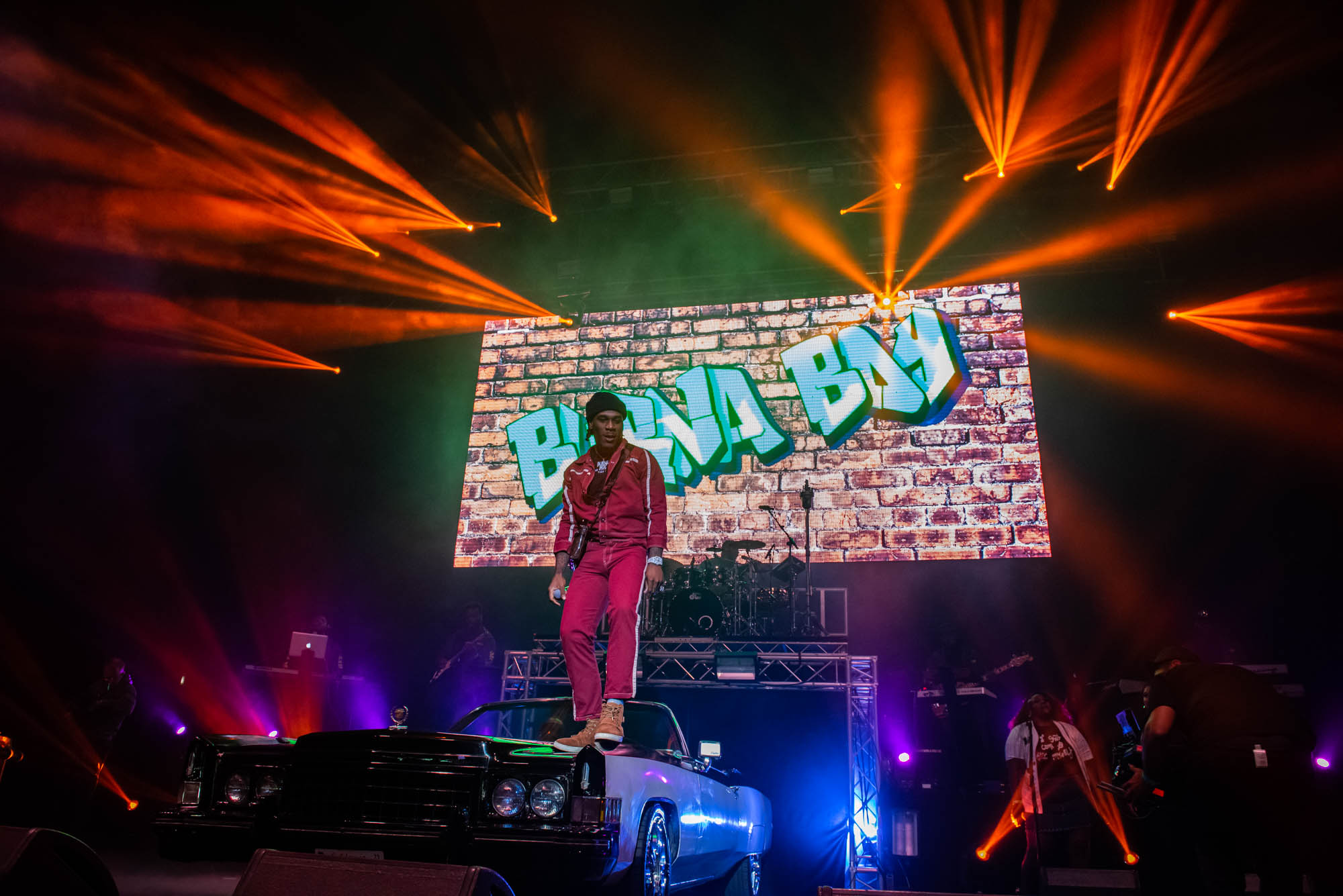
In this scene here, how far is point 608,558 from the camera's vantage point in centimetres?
405

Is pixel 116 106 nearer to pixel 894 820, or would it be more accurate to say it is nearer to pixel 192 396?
pixel 192 396

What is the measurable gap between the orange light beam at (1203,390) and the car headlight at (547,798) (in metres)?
8.45

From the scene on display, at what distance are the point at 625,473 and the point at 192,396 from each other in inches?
299

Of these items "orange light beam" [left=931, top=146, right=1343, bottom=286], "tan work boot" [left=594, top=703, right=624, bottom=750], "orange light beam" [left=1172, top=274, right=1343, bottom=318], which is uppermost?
"orange light beam" [left=931, top=146, right=1343, bottom=286]

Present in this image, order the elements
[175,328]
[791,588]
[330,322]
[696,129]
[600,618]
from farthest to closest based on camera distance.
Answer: [330,322] → [175,328] → [696,129] → [791,588] → [600,618]

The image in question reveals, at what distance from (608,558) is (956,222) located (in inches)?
305

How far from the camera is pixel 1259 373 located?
28.4 feet

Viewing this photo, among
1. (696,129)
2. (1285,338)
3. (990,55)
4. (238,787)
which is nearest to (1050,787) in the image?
(1285,338)

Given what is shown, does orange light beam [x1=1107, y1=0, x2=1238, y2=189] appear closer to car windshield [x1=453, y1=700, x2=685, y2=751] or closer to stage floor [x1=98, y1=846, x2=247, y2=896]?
car windshield [x1=453, y1=700, x2=685, y2=751]

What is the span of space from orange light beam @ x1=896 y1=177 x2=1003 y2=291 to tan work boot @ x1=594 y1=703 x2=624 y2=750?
25.1ft

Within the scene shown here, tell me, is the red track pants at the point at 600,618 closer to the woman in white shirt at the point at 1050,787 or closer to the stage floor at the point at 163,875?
the stage floor at the point at 163,875

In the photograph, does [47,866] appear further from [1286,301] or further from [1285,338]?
[1286,301]

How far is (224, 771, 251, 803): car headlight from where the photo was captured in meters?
3.24

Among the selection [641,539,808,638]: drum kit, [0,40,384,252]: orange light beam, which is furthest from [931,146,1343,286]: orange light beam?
[0,40,384,252]: orange light beam
